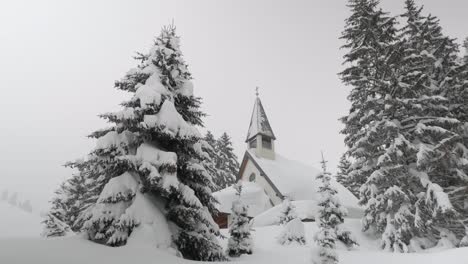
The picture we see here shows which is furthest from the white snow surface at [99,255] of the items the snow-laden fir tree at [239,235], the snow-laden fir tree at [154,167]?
the snow-laden fir tree at [239,235]

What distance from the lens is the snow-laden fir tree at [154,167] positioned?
28.4ft

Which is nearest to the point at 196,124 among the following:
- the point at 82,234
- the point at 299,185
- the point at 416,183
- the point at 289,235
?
the point at 82,234

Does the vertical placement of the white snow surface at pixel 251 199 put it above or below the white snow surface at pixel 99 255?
above

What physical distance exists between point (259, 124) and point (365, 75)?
20119 millimetres

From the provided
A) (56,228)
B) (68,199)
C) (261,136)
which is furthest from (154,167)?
(261,136)

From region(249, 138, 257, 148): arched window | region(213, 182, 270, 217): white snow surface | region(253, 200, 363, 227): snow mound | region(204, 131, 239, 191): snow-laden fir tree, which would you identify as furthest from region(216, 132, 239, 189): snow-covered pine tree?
region(253, 200, 363, 227): snow mound

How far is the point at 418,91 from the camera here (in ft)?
59.0

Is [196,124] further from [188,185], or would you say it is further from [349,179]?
[349,179]

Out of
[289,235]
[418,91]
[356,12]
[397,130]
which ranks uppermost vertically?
[356,12]

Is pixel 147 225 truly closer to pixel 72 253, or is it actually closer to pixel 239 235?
pixel 72 253

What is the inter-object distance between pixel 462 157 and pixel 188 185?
16417mm

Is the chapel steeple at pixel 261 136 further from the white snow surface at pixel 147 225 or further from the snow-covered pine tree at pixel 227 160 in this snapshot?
the white snow surface at pixel 147 225

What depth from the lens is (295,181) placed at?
109 feet

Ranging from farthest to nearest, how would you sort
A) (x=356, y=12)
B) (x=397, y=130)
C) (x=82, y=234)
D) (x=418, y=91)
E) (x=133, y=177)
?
(x=356, y=12) < (x=418, y=91) < (x=397, y=130) < (x=133, y=177) < (x=82, y=234)
